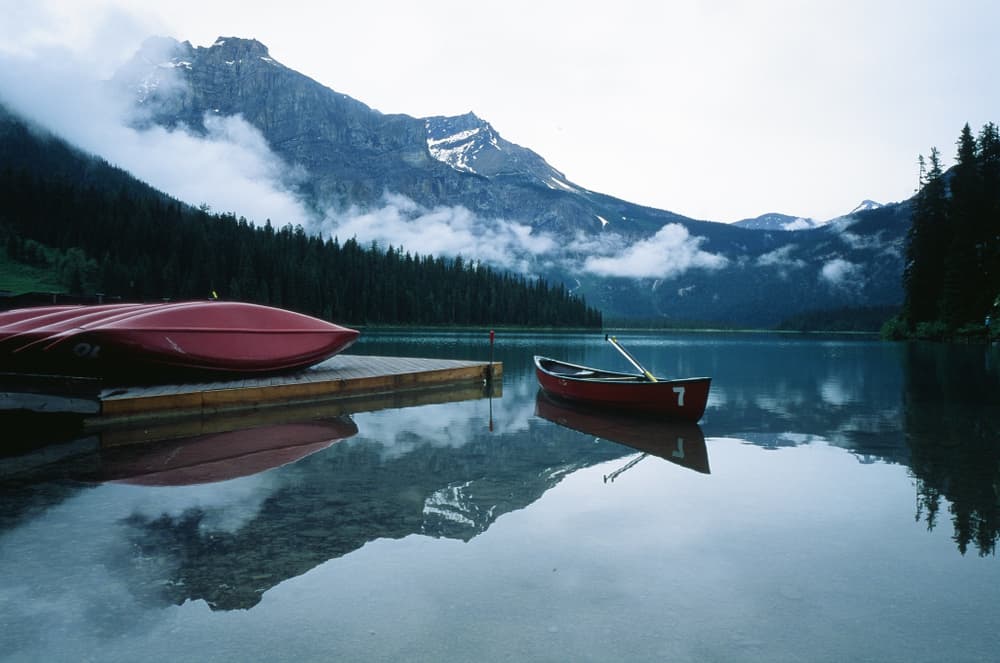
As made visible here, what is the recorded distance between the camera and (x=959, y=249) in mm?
67250

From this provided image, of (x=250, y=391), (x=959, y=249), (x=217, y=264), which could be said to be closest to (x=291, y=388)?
(x=250, y=391)

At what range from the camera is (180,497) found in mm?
8531

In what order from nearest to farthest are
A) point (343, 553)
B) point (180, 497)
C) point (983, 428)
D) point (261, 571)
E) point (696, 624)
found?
point (696, 624)
point (261, 571)
point (343, 553)
point (180, 497)
point (983, 428)

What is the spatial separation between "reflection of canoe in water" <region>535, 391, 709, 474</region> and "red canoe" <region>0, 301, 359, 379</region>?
8.20 metres

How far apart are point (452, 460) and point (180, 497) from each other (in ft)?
15.4

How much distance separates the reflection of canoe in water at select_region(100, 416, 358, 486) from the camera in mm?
9734

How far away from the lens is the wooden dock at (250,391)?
12.7m

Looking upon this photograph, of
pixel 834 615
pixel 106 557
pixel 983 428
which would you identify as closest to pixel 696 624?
pixel 834 615

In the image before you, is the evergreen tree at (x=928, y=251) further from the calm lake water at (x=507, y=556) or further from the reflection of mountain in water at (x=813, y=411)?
the calm lake water at (x=507, y=556)

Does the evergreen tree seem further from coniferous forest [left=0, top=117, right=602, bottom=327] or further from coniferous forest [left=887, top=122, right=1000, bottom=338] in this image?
coniferous forest [left=0, top=117, right=602, bottom=327]

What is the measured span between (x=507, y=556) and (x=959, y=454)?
10.9m

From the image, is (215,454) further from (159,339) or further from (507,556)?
(507,556)

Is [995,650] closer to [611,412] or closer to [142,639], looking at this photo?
[142,639]

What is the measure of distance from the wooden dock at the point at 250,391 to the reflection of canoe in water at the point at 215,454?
2064 millimetres
